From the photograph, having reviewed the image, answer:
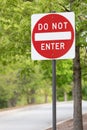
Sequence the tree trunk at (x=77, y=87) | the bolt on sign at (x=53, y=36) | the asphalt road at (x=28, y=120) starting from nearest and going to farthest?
the bolt on sign at (x=53, y=36), the tree trunk at (x=77, y=87), the asphalt road at (x=28, y=120)

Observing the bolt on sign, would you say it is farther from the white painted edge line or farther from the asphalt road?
the asphalt road

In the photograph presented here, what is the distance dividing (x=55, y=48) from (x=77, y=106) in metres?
9.18

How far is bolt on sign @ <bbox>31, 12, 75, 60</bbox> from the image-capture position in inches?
295

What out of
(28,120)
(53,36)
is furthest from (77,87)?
(28,120)

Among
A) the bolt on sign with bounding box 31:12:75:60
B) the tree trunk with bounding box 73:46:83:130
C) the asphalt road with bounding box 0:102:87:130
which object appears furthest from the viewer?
the asphalt road with bounding box 0:102:87:130

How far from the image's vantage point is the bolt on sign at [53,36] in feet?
24.6

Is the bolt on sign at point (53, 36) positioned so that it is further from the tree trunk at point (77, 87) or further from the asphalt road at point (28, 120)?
the asphalt road at point (28, 120)

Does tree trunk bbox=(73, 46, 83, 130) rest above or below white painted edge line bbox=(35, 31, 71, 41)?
below

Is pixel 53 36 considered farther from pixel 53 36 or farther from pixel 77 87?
pixel 77 87

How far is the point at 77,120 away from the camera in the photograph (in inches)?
659

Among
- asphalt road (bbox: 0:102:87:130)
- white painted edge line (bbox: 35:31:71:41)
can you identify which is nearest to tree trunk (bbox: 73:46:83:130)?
asphalt road (bbox: 0:102:87:130)

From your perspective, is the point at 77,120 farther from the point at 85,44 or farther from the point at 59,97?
the point at 59,97

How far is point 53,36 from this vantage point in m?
7.57

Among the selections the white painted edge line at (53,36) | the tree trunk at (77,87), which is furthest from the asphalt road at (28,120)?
the white painted edge line at (53,36)
